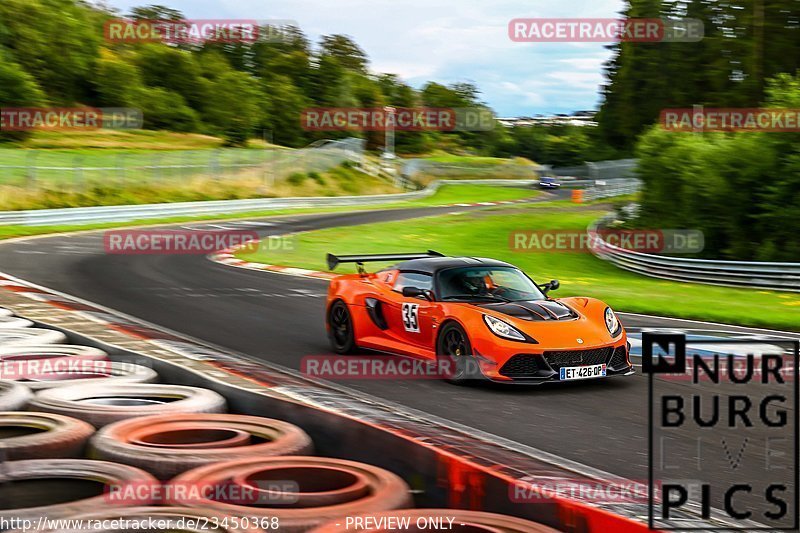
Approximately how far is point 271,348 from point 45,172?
92.7 feet

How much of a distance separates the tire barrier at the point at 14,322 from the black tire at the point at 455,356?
4.19 m

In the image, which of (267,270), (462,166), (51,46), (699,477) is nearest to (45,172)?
(267,270)

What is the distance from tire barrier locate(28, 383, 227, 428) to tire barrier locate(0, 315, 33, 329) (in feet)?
10.5

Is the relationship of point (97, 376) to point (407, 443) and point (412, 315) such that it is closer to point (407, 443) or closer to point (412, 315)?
point (412, 315)

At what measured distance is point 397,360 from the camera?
10500 millimetres

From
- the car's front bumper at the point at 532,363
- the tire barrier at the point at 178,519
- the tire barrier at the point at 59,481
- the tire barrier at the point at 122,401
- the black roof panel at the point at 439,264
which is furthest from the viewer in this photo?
the black roof panel at the point at 439,264

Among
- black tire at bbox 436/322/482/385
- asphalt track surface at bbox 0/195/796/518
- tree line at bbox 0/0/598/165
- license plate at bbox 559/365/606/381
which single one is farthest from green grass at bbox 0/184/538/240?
license plate at bbox 559/365/606/381

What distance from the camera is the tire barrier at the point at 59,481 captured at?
15.3ft

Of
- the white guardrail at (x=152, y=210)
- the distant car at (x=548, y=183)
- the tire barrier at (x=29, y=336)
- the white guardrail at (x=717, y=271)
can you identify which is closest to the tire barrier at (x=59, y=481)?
the tire barrier at (x=29, y=336)

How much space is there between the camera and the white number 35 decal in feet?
32.1

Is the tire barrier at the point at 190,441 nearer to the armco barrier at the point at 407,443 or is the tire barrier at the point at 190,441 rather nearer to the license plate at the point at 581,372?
the armco barrier at the point at 407,443

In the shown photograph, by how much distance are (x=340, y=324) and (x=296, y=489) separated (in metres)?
6.16

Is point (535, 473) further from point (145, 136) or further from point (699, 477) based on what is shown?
point (145, 136)

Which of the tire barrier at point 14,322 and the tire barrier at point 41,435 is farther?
the tire barrier at point 14,322
